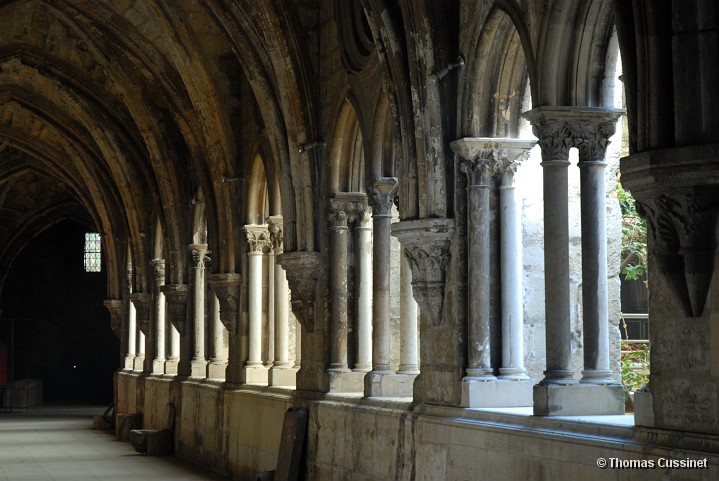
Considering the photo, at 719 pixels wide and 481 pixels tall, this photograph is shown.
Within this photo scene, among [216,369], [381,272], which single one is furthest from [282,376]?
[381,272]

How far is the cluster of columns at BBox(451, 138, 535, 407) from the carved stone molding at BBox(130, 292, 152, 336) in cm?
1300

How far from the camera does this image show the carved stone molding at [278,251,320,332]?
11.3m

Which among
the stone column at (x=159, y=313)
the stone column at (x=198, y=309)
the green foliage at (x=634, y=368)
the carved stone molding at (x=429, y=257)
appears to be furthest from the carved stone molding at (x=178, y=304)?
the carved stone molding at (x=429, y=257)

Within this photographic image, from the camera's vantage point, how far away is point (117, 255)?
23.3 metres

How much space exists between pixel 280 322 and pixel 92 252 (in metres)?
23.0

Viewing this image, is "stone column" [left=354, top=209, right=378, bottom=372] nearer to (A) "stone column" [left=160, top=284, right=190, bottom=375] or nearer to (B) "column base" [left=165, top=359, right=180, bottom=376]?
(A) "stone column" [left=160, top=284, right=190, bottom=375]

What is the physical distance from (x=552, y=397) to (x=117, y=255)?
1741cm

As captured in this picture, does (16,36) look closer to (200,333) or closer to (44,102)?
(44,102)

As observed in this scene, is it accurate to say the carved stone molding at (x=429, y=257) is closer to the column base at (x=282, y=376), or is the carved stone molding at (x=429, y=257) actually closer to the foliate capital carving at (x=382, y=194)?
the foliate capital carving at (x=382, y=194)

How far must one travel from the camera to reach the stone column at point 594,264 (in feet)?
22.5

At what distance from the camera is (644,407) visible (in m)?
5.64

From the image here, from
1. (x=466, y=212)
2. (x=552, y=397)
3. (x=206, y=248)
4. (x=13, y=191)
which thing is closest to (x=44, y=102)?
(x=206, y=248)

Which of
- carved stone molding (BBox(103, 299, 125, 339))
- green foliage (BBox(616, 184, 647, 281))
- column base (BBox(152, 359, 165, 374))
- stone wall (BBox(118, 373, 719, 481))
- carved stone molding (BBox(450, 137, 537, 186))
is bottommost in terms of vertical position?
stone wall (BBox(118, 373, 719, 481))

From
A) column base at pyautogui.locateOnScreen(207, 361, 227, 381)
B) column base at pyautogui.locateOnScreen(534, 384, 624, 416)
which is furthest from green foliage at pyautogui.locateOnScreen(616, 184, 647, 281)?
column base at pyautogui.locateOnScreen(207, 361, 227, 381)
